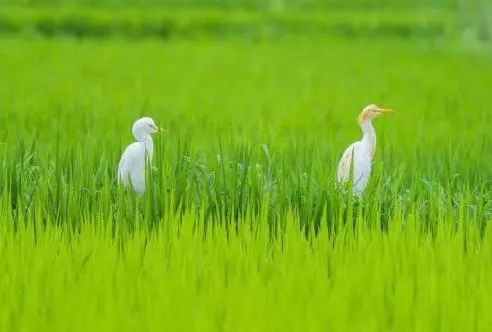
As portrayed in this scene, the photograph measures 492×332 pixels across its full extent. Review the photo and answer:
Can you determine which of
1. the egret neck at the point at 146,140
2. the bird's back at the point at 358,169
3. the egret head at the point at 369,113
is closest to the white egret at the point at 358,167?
the bird's back at the point at 358,169

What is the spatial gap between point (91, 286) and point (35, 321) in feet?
0.95

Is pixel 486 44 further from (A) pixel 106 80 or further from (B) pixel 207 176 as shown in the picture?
(B) pixel 207 176

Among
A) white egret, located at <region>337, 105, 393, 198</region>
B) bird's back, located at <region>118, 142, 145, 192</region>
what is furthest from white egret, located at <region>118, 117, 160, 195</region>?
white egret, located at <region>337, 105, 393, 198</region>

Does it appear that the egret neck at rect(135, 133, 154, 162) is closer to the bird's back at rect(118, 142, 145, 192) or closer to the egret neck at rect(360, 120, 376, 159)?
the bird's back at rect(118, 142, 145, 192)

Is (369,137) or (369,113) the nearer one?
(369,137)

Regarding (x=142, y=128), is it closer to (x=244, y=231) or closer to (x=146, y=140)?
(x=146, y=140)

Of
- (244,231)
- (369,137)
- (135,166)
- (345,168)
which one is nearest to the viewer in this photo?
(244,231)

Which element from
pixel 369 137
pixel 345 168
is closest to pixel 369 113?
pixel 369 137

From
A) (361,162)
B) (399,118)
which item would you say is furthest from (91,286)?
(399,118)

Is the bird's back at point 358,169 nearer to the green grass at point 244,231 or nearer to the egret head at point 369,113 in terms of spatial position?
the green grass at point 244,231

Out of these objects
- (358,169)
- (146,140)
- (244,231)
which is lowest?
(244,231)

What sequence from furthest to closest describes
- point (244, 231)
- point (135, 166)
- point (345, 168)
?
point (345, 168)
point (135, 166)
point (244, 231)

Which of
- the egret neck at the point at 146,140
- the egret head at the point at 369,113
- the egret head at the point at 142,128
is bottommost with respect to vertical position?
the egret neck at the point at 146,140

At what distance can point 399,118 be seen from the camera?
7.95 meters
